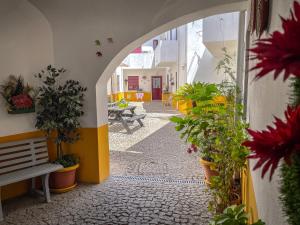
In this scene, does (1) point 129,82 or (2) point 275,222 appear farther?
(1) point 129,82

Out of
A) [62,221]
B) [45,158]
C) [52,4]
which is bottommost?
[62,221]

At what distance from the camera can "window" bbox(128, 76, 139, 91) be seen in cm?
2233

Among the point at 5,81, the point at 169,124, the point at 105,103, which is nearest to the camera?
the point at 5,81

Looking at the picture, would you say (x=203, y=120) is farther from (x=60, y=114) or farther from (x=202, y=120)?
(x=60, y=114)

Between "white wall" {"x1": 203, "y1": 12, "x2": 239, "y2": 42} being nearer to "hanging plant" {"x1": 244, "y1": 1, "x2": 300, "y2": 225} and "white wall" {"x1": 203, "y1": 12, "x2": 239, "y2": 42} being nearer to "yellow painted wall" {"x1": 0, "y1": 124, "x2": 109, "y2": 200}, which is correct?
"yellow painted wall" {"x1": 0, "y1": 124, "x2": 109, "y2": 200}

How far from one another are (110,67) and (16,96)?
1338 mm

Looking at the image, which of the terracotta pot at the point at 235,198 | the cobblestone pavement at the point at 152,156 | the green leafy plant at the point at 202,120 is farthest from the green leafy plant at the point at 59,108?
the terracotta pot at the point at 235,198

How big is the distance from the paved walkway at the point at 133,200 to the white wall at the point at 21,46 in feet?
3.60

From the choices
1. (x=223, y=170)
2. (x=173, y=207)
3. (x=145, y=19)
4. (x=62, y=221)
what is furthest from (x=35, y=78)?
(x=223, y=170)

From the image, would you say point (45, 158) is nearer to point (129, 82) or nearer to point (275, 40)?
point (275, 40)

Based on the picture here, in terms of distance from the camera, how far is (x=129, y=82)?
22328 millimetres

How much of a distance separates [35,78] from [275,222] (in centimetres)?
364

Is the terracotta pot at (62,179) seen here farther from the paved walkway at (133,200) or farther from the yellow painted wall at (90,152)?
the yellow painted wall at (90,152)

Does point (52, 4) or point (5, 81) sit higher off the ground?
point (52, 4)
